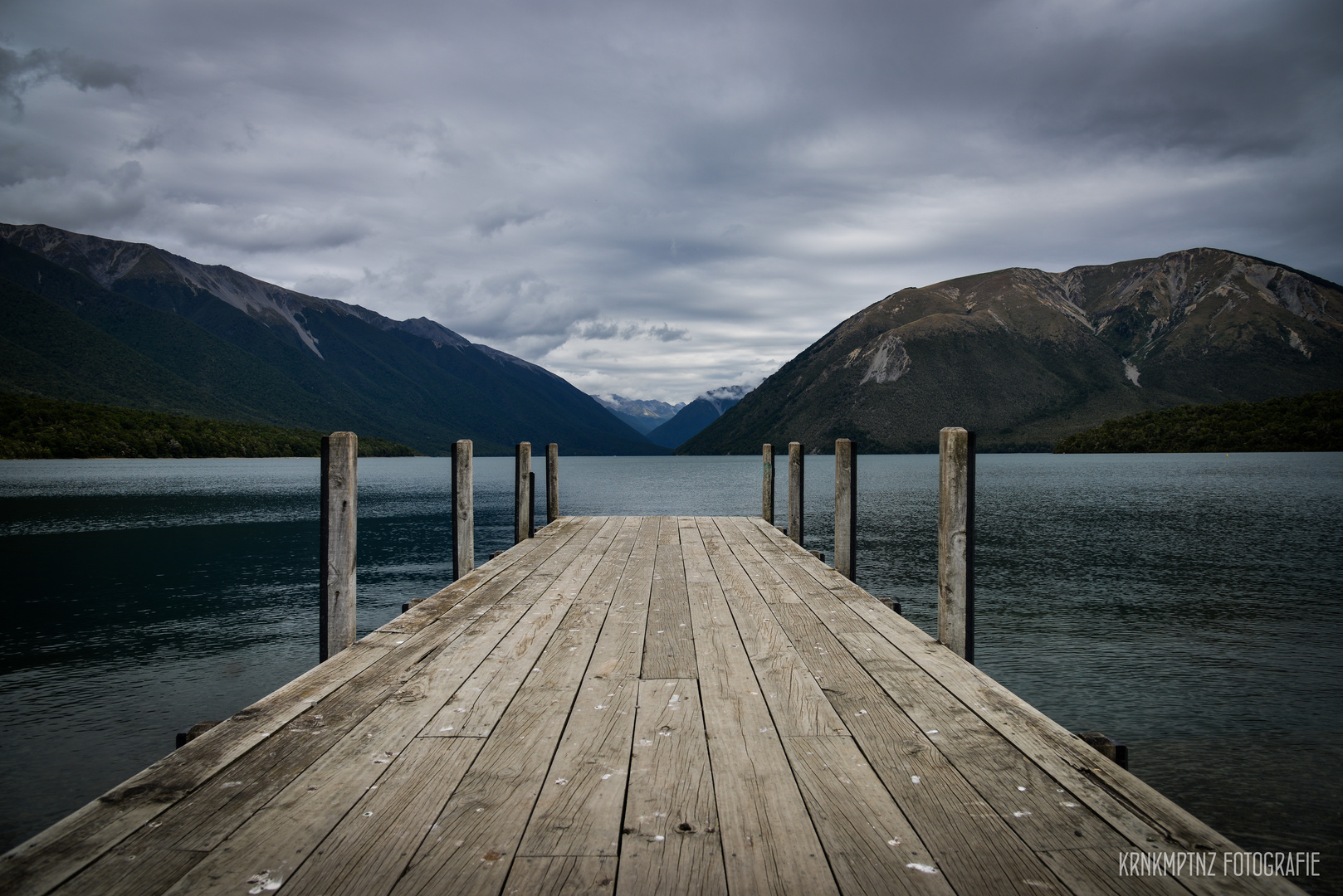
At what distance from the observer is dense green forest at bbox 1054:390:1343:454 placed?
93.4 meters

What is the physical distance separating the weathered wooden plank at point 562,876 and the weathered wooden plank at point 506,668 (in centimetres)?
103

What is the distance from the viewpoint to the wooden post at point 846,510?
7.99m

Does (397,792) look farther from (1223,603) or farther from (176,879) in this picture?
(1223,603)

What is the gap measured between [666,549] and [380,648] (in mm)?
4506

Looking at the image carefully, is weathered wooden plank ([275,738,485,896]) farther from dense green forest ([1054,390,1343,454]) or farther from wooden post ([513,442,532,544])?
dense green forest ([1054,390,1343,454])

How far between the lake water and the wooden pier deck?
312cm

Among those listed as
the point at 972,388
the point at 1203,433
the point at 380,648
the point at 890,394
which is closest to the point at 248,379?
the point at 890,394

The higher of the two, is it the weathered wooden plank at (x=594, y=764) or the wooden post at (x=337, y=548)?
the wooden post at (x=337, y=548)

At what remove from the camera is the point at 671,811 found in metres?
2.31

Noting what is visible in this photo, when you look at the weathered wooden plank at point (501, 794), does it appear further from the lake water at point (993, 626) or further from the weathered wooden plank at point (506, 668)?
the lake water at point (993, 626)

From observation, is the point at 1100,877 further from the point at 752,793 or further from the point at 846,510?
the point at 846,510

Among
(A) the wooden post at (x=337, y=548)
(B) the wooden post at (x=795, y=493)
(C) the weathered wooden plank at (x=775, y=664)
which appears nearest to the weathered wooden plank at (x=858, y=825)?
(C) the weathered wooden plank at (x=775, y=664)

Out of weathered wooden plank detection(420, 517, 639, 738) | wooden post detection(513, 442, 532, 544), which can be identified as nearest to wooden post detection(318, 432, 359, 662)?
weathered wooden plank detection(420, 517, 639, 738)

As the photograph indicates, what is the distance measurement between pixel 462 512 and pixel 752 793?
20.4ft
